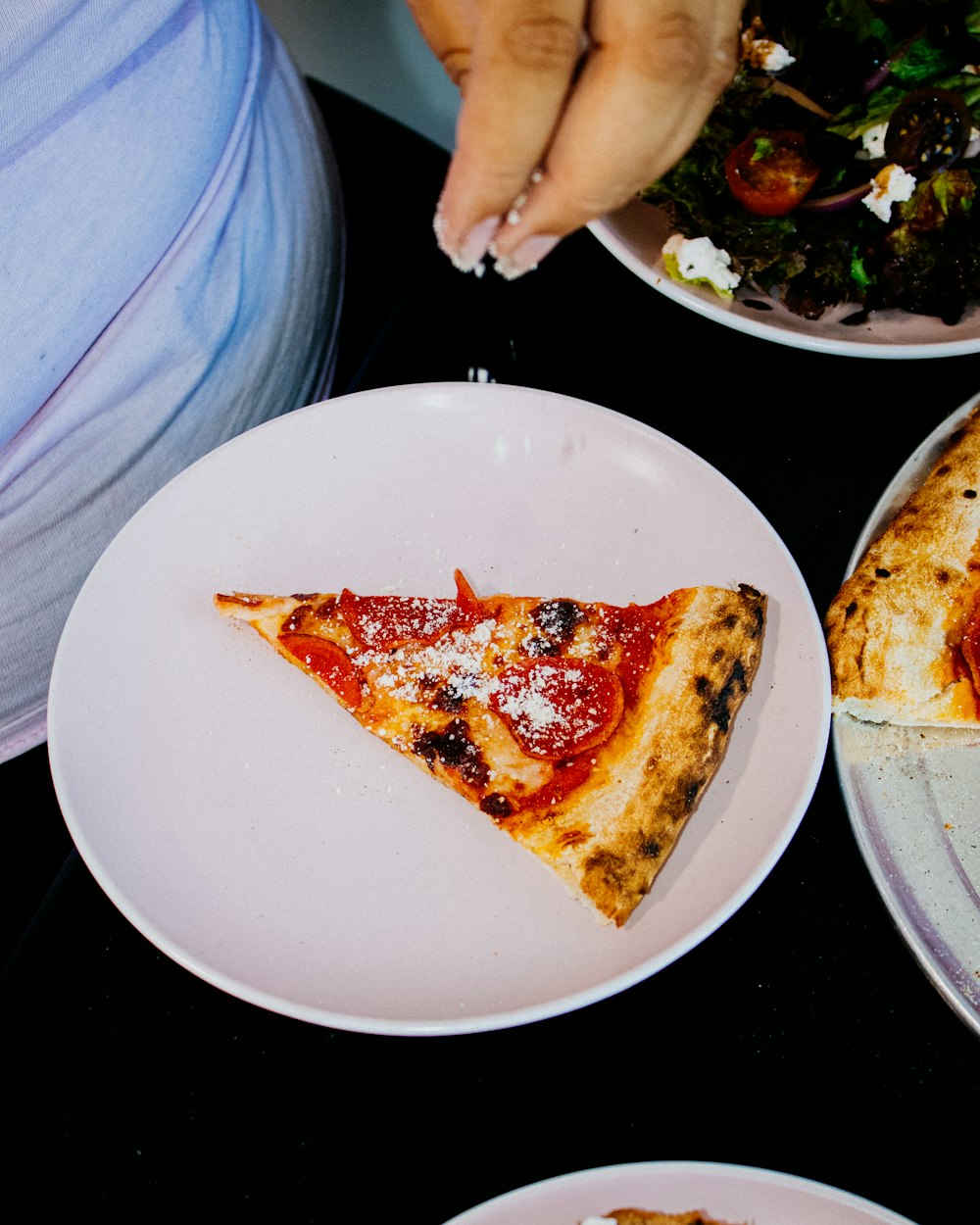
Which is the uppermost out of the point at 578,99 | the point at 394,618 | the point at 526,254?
the point at 578,99

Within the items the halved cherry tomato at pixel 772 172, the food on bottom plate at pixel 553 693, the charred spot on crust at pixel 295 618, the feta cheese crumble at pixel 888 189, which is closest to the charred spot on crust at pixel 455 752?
the food on bottom plate at pixel 553 693

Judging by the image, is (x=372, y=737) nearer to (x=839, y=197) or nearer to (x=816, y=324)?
(x=816, y=324)

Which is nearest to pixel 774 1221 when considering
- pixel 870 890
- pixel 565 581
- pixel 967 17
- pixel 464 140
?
pixel 870 890

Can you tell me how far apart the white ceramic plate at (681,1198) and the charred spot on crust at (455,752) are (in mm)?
482

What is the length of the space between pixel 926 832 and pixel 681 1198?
498 mm

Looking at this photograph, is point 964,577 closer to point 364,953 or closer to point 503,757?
point 503,757

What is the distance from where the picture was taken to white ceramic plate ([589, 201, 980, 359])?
1466 millimetres

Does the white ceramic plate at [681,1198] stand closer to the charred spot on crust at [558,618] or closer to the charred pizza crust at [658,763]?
the charred pizza crust at [658,763]

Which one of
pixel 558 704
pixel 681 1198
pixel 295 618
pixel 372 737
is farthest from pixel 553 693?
pixel 681 1198

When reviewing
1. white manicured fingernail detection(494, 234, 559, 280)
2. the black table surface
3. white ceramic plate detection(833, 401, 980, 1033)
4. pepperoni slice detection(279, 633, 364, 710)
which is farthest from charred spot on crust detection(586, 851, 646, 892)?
white manicured fingernail detection(494, 234, 559, 280)

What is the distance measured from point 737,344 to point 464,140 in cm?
100

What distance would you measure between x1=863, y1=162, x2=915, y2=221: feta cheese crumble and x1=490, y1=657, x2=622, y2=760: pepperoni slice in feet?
3.09

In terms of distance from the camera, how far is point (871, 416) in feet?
5.14

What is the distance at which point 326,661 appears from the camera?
4.50ft
